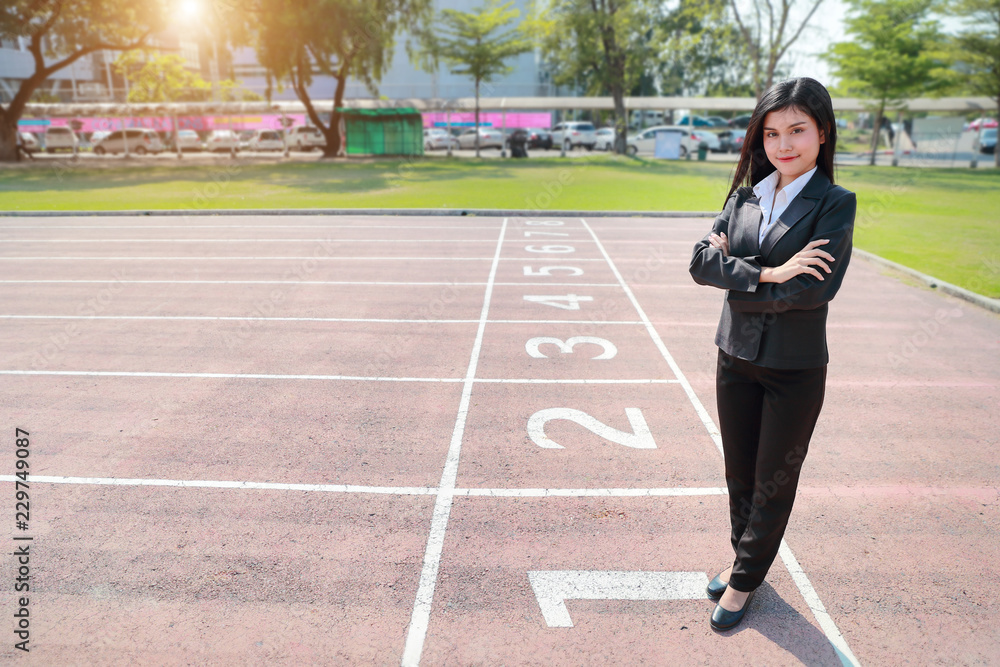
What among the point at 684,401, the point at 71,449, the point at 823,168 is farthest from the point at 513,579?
the point at 71,449

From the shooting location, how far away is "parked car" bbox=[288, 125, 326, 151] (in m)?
44.4

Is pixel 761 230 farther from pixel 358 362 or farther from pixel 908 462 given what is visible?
pixel 358 362

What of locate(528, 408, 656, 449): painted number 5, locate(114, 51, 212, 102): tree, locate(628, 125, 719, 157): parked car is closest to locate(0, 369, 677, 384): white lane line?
locate(528, 408, 656, 449): painted number 5

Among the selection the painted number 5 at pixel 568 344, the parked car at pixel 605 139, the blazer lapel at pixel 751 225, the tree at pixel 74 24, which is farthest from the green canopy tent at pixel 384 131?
the blazer lapel at pixel 751 225

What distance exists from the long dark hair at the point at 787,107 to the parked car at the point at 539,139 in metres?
43.6

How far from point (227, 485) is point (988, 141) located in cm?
5327

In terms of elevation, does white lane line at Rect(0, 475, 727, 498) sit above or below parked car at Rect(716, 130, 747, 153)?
below

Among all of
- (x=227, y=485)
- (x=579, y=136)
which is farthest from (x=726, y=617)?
(x=579, y=136)

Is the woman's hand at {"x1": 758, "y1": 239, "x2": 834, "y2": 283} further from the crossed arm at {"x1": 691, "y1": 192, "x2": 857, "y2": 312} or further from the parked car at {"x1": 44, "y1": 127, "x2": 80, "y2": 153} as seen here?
the parked car at {"x1": 44, "y1": 127, "x2": 80, "y2": 153}

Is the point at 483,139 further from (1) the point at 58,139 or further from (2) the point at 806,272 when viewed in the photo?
(2) the point at 806,272

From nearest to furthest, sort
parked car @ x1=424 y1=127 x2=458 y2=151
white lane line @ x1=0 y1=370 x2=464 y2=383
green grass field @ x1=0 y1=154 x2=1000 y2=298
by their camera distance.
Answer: white lane line @ x1=0 y1=370 x2=464 y2=383 < green grass field @ x1=0 y1=154 x2=1000 y2=298 < parked car @ x1=424 y1=127 x2=458 y2=151

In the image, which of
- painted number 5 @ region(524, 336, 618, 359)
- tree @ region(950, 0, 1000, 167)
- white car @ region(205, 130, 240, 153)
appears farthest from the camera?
white car @ region(205, 130, 240, 153)

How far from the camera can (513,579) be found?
3822 millimetres

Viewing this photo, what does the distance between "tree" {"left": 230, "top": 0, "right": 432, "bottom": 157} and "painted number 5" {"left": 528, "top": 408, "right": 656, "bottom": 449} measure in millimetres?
29883
